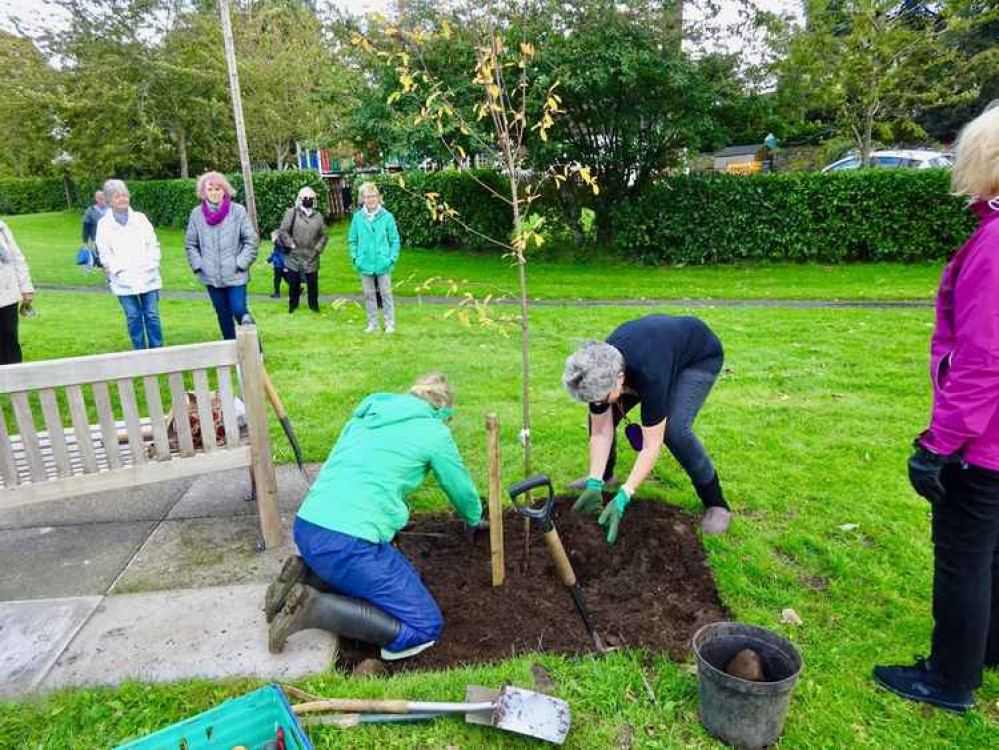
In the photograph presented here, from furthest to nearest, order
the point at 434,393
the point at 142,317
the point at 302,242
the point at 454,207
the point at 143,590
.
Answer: the point at 454,207 → the point at 302,242 → the point at 142,317 → the point at 143,590 → the point at 434,393

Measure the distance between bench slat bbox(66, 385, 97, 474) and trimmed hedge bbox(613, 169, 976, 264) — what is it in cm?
1168

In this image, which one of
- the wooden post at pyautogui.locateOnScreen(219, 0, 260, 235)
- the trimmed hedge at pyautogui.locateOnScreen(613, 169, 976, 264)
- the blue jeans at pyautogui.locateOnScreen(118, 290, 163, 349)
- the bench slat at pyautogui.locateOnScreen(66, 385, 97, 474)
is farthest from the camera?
the trimmed hedge at pyautogui.locateOnScreen(613, 169, 976, 264)

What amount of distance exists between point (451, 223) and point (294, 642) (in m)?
14.0

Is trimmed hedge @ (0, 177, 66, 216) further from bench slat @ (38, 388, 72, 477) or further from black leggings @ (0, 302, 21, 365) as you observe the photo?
bench slat @ (38, 388, 72, 477)

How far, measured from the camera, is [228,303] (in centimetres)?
754

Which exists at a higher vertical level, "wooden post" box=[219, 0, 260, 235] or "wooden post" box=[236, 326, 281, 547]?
"wooden post" box=[219, 0, 260, 235]

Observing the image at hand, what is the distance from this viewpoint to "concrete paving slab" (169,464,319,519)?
172 inches

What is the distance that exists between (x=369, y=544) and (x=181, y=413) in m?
1.28

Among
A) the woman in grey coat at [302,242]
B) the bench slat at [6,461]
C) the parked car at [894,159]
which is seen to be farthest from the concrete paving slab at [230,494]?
the parked car at [894,159]

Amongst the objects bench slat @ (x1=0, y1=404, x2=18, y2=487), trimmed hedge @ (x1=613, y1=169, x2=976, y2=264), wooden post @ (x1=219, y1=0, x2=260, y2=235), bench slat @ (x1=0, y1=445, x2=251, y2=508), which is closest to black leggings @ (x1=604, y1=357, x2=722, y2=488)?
bench slat @ (x1=0, y1=445, x2=251, y2=508)

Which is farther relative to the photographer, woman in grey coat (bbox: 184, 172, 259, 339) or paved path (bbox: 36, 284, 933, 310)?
paved path (bbox: 36, 284, 933, 310)

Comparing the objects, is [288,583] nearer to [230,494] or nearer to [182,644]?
[182,644]

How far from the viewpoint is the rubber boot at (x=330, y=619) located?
298cm

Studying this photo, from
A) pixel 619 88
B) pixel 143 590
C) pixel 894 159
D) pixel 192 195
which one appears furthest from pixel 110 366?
pixel 192 195
